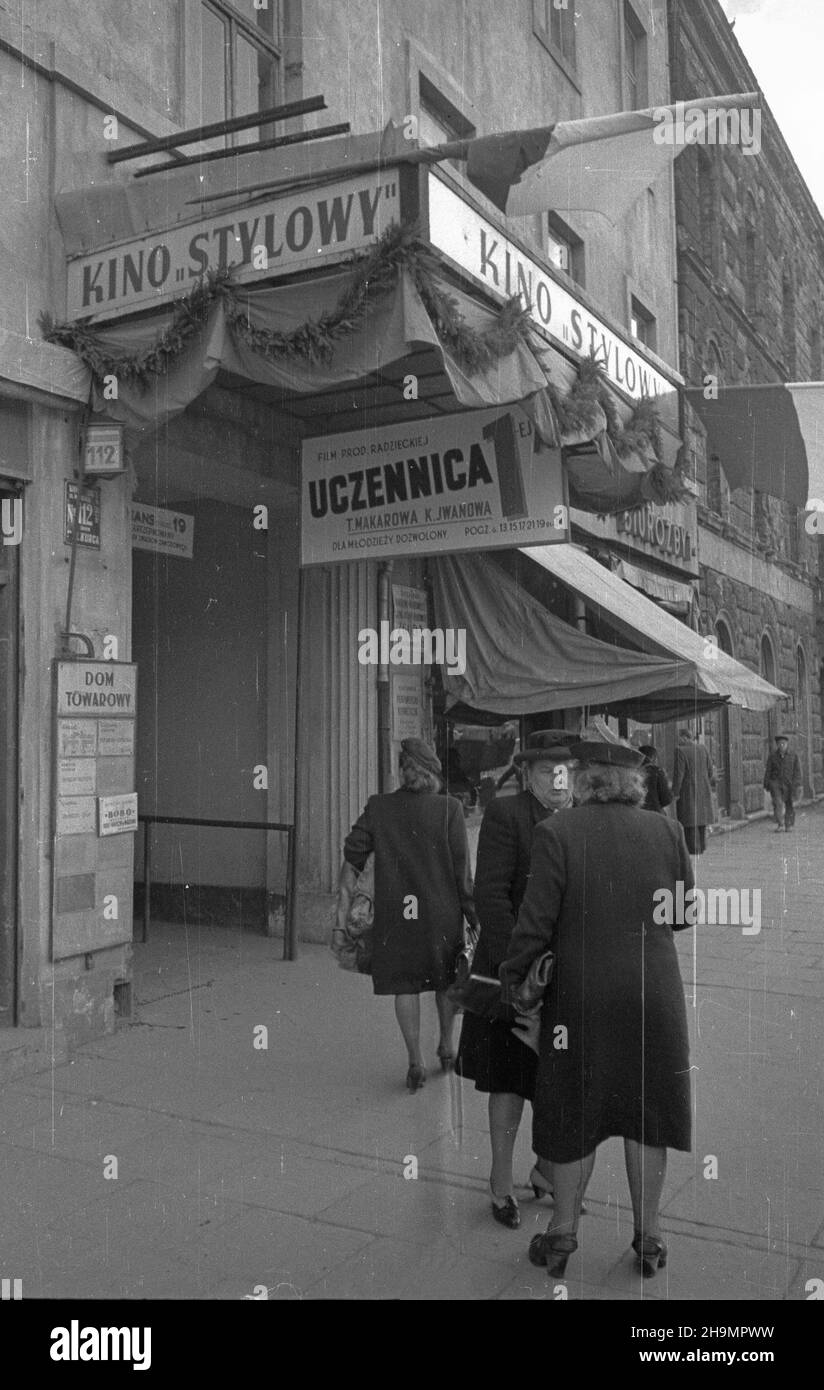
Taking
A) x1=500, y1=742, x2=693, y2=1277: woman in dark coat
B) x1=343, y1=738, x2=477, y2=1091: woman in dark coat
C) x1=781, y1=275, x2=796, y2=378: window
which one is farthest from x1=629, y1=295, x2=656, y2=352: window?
x1=500, y1=742, x2=693, y2=1277: woman in dark coat

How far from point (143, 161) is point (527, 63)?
6.56m

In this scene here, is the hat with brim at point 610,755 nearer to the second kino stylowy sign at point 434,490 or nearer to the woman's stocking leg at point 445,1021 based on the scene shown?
the woman's stocking leg at point 445,1021

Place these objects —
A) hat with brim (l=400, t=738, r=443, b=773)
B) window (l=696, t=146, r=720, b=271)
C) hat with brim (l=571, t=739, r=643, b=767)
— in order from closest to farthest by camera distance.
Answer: hat with brim (l=571, t=739, r=643, b=767), hat with brim (l=400, t=738, r=443, b=773), window (l=696, t=146, r=720, b=271)

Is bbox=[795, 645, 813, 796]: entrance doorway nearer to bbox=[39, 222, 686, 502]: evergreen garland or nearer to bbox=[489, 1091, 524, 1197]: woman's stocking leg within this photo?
bbox=[39, 222, 686, 502]: evergreen garland

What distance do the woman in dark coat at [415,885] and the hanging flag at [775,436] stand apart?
3.76 m

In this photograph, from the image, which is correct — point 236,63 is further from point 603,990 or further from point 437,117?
point 603,990

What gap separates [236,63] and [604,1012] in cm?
716

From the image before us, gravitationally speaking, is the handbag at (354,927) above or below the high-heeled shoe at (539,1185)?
above

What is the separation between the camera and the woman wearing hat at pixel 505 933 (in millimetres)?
4199

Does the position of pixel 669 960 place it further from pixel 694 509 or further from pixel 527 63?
pixel 694 509

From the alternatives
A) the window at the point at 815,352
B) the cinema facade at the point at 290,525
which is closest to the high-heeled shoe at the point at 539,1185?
the cinema facade at the point at 290,525

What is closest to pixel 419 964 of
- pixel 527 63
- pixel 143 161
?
pixel 143 161

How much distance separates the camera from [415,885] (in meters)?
5.77

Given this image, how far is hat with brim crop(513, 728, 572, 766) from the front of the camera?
4410 millimetres
